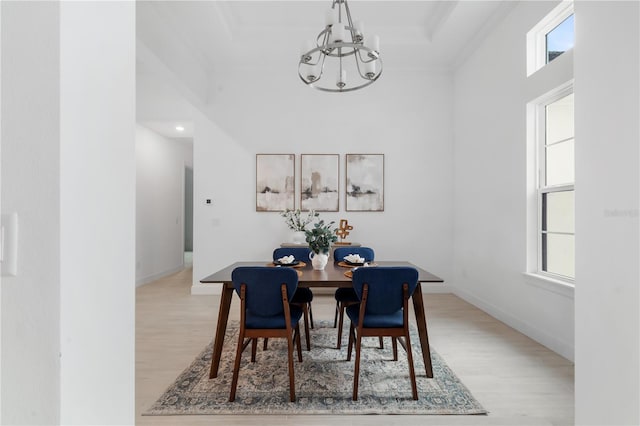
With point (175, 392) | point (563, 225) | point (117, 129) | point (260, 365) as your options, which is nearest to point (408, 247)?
point (563, 225)

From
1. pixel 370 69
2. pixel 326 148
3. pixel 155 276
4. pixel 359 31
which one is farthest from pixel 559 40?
pixel 155 276

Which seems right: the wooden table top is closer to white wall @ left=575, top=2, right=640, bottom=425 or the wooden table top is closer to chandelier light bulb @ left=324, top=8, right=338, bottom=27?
white wall @ left=575, top=2, right=640, bottom=425

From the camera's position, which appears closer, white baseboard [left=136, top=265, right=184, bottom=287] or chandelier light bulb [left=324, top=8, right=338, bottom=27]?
chandelier light bulb [left=324, top=8, right=338, bottom=27]

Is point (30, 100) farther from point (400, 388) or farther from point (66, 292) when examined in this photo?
point (400, 388)

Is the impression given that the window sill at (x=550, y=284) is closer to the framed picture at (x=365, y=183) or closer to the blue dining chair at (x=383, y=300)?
the blue dining chair at (x=383, y=300)

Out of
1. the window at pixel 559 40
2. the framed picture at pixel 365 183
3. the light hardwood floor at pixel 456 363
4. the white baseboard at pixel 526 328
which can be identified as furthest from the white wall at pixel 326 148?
the window at pixel 559 40

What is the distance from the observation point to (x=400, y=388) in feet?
7.41

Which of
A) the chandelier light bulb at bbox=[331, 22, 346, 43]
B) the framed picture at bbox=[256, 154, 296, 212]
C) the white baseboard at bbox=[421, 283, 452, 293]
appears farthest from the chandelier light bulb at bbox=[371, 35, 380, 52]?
the white baseboard at bbox=[421, 283, 452, 293]

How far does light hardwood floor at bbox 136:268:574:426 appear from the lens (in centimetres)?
194

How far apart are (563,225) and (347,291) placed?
196 cm

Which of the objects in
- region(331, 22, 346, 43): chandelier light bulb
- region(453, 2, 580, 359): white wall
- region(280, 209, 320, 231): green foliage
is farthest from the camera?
region(280, 209, 320, 231): green foliage

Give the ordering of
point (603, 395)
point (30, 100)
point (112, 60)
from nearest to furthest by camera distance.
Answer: point (30, 100) < point (112, 60) < point (603, 395)

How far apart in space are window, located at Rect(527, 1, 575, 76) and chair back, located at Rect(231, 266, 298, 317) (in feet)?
9.43

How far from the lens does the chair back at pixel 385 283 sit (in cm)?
212
